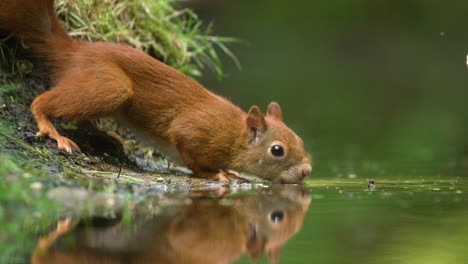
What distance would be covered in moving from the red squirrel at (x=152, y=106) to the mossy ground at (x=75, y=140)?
24cm

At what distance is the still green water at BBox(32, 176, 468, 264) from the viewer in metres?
3.78

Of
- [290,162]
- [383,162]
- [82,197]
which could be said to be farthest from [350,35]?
[82,197]

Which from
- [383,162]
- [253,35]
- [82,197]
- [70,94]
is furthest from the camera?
[253,35]

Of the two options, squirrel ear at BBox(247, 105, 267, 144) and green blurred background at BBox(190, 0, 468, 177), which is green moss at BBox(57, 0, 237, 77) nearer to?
green blurred background at BBox(190, 0, 468, 177)

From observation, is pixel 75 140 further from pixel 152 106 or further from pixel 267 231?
pixel 267 231

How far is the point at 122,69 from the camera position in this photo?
7.26m

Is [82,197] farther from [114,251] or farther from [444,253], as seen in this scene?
[444,253]

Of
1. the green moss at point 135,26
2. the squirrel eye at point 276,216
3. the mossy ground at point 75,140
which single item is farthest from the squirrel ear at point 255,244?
the green moss at point 135,26

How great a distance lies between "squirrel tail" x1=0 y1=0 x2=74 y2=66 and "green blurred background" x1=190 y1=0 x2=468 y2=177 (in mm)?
2798

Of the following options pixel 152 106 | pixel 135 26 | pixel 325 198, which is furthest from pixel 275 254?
pixel 135 26

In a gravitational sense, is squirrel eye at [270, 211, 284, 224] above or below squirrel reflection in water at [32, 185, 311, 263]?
above

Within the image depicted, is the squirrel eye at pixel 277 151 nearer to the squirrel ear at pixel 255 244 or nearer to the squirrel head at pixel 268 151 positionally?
the squirrel head at pixel 268 151

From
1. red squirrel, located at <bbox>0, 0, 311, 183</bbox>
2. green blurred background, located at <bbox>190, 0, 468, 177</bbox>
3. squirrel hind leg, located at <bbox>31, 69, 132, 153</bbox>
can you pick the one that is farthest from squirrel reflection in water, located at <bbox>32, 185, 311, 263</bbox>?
green blurred background, located at <bbox>190, 0, 468, 177</bbox>

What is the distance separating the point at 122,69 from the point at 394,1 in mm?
23874
